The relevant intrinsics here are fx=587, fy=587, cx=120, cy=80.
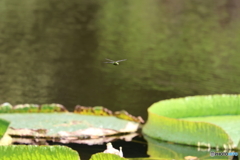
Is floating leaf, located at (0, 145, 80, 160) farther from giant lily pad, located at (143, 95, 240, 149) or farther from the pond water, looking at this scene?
the pond water

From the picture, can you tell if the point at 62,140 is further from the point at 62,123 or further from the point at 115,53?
the point at 115,53

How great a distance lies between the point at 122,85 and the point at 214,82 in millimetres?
2587

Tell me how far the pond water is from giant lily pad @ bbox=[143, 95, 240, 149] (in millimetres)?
1286

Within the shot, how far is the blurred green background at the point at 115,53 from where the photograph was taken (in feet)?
45.8

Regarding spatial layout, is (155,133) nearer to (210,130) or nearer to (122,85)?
(210,130)

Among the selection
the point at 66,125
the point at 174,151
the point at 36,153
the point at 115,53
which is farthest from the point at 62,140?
the point at 115,53

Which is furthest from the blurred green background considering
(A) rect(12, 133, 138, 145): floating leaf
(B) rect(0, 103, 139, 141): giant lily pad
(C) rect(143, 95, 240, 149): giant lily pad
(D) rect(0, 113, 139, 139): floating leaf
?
(A) rect(12, 133, 138, 145): floating leaf

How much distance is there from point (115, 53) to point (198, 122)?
10883 millimetres

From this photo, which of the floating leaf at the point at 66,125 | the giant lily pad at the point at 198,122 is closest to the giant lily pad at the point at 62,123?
the floating leaf at the point at 66,125

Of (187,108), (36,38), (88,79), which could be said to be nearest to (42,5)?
(36,38)

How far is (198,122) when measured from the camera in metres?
8.80

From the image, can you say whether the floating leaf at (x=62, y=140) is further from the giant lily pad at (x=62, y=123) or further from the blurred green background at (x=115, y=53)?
the blurred green background at (x=115, y=53)

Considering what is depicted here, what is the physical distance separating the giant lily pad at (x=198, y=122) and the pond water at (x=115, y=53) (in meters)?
1.29

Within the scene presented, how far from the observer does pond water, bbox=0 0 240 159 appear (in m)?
13.9
